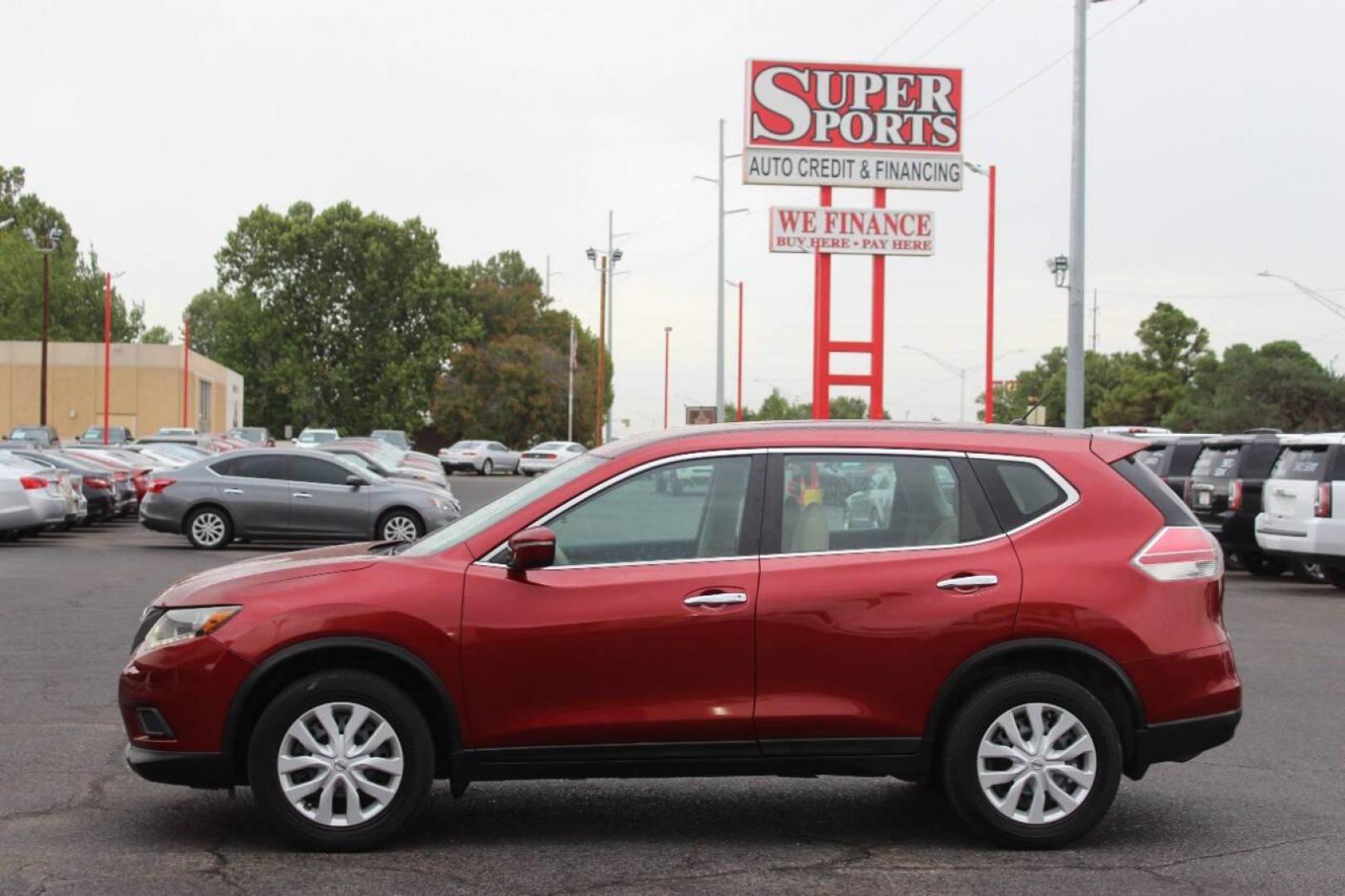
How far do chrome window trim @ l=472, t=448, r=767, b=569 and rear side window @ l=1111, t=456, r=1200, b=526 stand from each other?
157 cm

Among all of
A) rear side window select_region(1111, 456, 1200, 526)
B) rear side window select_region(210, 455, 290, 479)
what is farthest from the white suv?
rear side window select_region(210, 455, 290, 479)

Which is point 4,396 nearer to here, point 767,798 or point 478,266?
point 478,266

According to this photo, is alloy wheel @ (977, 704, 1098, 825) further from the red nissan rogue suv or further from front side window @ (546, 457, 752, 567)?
front side window @ (546, 457, 752, 567)

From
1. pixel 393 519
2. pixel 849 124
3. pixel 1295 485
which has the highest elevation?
pixel 849 124

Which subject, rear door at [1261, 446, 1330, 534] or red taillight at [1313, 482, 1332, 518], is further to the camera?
rear door at [1261, 446, 1330, 534]

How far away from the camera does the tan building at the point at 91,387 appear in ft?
259

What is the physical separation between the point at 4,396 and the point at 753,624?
81.4 m

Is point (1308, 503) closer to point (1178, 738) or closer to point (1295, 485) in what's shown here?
point (1295, 485)

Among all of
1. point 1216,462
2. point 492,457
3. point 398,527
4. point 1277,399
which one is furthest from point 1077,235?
point 1277,399

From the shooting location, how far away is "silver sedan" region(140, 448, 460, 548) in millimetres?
22438

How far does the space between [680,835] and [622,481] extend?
1.53 metres

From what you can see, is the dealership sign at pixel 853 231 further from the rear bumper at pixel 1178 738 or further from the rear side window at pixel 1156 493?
the rear bumper at pixel 1178 738

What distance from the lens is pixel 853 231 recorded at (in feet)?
95.9

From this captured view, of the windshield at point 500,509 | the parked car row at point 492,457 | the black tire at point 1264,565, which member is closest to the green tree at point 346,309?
the parked car row at point 492,457
